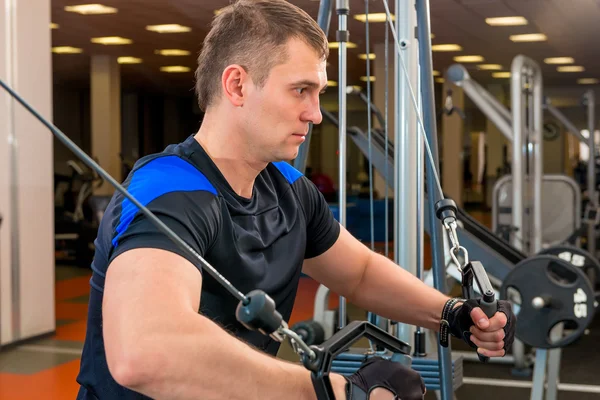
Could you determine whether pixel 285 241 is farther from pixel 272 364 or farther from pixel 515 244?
pixel 515 244

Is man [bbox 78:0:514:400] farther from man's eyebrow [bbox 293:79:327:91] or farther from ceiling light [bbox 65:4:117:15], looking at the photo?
ceiling light [bbox 65:4:117:15]

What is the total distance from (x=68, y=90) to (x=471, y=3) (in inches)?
455

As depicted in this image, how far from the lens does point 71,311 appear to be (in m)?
5.47

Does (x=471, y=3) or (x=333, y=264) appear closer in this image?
(x=333, y=264)

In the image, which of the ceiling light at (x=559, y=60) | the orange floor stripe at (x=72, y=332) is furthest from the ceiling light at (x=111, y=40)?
the ceiling light at (x=559, y=60)

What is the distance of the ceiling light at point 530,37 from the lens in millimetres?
9922

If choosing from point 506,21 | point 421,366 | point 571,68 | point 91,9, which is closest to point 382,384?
point 421,366

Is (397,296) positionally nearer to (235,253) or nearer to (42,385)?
(235,253)

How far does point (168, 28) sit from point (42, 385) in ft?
20.6

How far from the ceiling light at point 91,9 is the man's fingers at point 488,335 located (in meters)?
7.15

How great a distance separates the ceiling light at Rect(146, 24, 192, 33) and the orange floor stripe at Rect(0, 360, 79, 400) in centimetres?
581

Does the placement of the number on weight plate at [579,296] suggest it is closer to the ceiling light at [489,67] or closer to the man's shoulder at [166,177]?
the man's shoulder at [166,177]

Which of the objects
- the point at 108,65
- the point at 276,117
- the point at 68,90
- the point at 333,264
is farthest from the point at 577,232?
the point at 68,90

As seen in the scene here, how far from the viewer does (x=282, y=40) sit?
1177 millimetres
